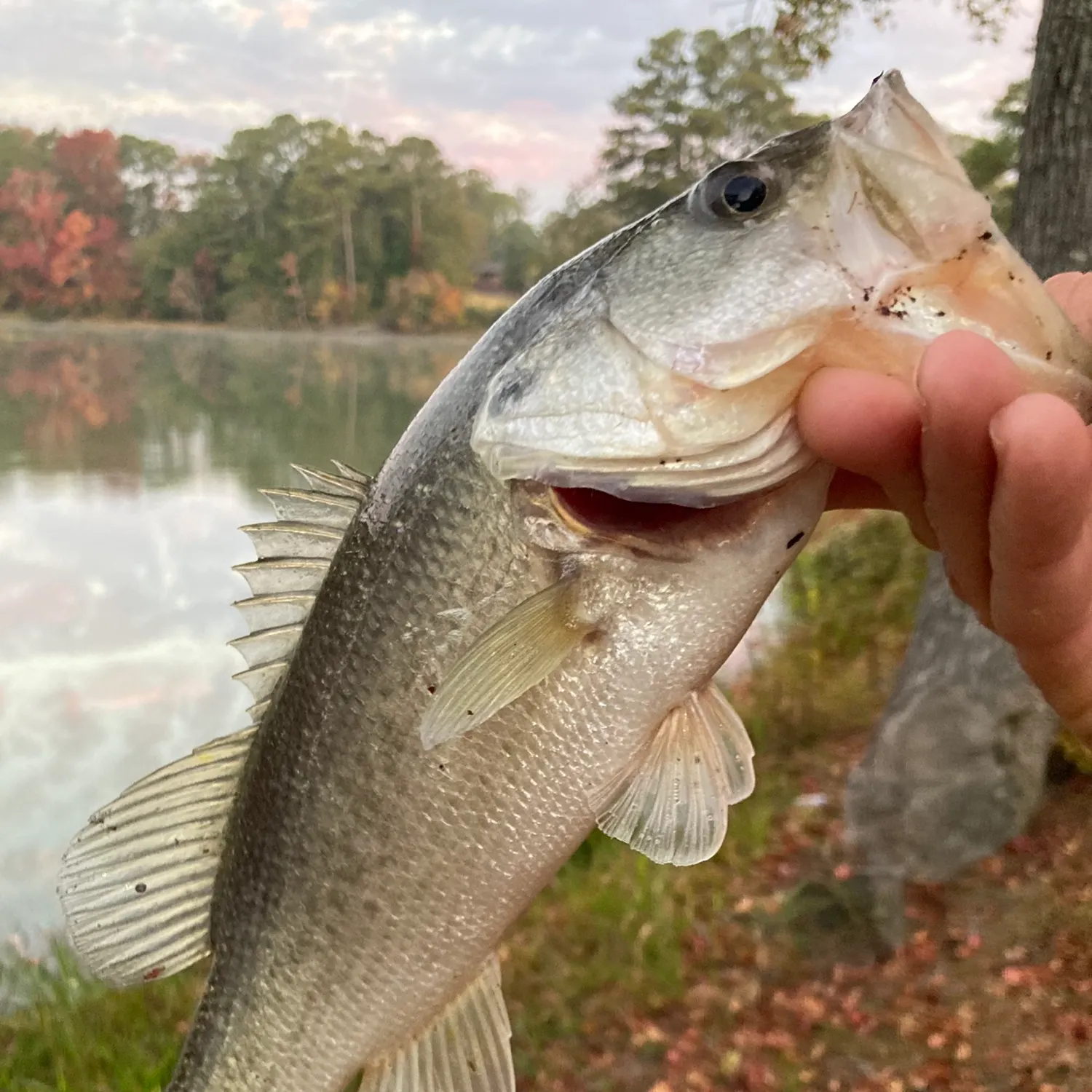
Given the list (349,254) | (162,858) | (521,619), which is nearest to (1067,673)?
(521,619)

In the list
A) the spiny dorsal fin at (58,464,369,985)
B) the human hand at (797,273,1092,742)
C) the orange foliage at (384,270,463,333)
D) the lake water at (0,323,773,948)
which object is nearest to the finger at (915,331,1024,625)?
the human hand at (797,273,1092,742)

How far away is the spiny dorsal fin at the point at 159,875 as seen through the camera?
1566 millimetres

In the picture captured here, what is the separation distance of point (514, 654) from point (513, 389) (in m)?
0.37

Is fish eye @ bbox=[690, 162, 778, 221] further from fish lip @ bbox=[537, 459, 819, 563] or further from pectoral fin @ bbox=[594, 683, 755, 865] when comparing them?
pectoral fin @ bbox=[594, 683, 755, 865]

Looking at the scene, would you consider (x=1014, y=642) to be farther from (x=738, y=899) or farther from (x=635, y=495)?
(x=738, y=899)

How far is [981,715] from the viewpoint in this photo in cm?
328

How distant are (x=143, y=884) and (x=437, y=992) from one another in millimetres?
601

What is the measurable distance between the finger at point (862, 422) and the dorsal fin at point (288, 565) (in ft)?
2.63

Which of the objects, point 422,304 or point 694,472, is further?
point 422,304

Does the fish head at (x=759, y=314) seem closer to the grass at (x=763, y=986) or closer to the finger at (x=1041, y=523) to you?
the finger at (x=1041, y=523)

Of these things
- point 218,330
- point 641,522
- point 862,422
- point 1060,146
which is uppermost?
point 218,330

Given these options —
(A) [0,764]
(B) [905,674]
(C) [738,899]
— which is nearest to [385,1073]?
(C) [738,899]

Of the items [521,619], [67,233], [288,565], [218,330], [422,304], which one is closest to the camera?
[521,619]

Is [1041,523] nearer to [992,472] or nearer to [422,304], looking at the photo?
[992,472]
